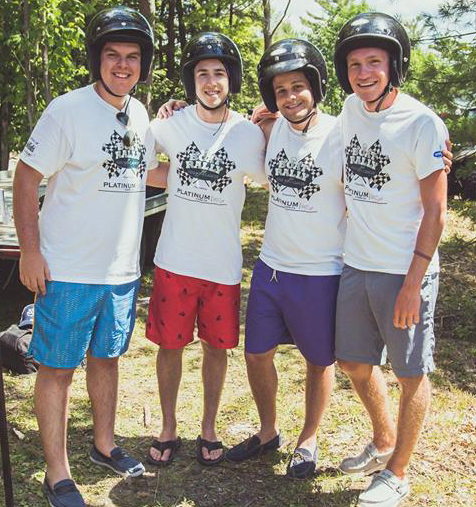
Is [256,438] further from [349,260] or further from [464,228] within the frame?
[464,228]

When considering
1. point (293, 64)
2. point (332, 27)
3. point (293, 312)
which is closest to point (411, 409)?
point (293, 312)

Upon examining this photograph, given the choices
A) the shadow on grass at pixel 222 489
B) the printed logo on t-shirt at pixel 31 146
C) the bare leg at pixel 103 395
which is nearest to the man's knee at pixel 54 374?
the bare leg at pixel 103 395

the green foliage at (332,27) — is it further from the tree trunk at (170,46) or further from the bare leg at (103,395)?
the bare leg at (103,395)

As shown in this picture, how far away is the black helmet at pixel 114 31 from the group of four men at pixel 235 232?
0.01 meters

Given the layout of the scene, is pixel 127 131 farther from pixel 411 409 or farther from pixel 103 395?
pixel 411 409

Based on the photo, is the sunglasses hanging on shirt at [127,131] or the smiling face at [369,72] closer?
the smiling face at [369,72]

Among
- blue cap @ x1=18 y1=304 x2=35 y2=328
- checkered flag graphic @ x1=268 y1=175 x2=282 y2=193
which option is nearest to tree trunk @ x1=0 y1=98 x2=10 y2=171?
blue cap @ x1=18 y1=304 x2=35 y2=328

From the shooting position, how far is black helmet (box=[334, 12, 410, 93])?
319cm

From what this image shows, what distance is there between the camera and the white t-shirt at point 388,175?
122 inches

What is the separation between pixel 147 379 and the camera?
5.13 metres

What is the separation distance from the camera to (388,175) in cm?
322

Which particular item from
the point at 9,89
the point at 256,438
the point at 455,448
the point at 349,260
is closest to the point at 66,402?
the point at 256,438

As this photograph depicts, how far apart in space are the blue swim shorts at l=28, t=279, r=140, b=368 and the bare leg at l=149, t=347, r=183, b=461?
19.2 inches

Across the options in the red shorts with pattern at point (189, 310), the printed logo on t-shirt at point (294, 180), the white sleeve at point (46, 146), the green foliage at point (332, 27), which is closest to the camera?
the white sleeve at point (46, 146)
